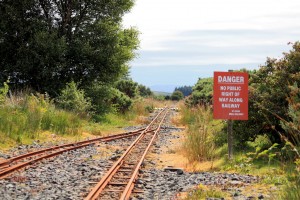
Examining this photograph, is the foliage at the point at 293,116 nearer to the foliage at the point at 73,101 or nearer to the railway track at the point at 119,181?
the railway track at the point at 119,181

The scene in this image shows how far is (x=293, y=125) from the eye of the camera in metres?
6.35

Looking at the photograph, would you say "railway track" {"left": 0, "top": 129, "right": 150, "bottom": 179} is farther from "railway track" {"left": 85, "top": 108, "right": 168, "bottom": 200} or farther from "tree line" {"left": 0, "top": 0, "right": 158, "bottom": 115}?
"tree line" {"left": 0, "top": 0, "right": 158, "bottom": 115}

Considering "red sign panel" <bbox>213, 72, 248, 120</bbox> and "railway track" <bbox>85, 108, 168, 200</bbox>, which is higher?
"red sign panel" <bbox>213, 72, 248, 120</bbox>

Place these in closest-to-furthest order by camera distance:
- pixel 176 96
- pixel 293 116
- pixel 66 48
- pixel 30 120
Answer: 1. pixel 293 116
2. pixel 30 120
3. pixel 66 48
4. pixel 176 96

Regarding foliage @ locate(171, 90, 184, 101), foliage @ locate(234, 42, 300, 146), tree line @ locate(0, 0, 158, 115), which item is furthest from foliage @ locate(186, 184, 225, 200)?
Answer: foliage @ locate(171, 90, 184, 101)

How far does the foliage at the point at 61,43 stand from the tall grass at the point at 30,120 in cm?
661

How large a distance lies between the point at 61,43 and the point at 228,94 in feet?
53.6

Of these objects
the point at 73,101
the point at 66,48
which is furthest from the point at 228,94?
the point at 66,48

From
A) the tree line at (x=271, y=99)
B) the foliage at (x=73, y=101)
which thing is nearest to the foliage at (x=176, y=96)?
the foliage at (x=73, y=101)

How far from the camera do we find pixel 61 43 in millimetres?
25500

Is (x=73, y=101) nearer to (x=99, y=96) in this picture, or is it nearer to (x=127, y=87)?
(x=99, y=96)

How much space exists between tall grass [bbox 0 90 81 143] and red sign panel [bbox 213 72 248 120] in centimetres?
739

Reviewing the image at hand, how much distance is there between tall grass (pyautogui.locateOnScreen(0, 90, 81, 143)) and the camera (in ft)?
49.4

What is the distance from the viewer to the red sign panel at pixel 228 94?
439 inches
